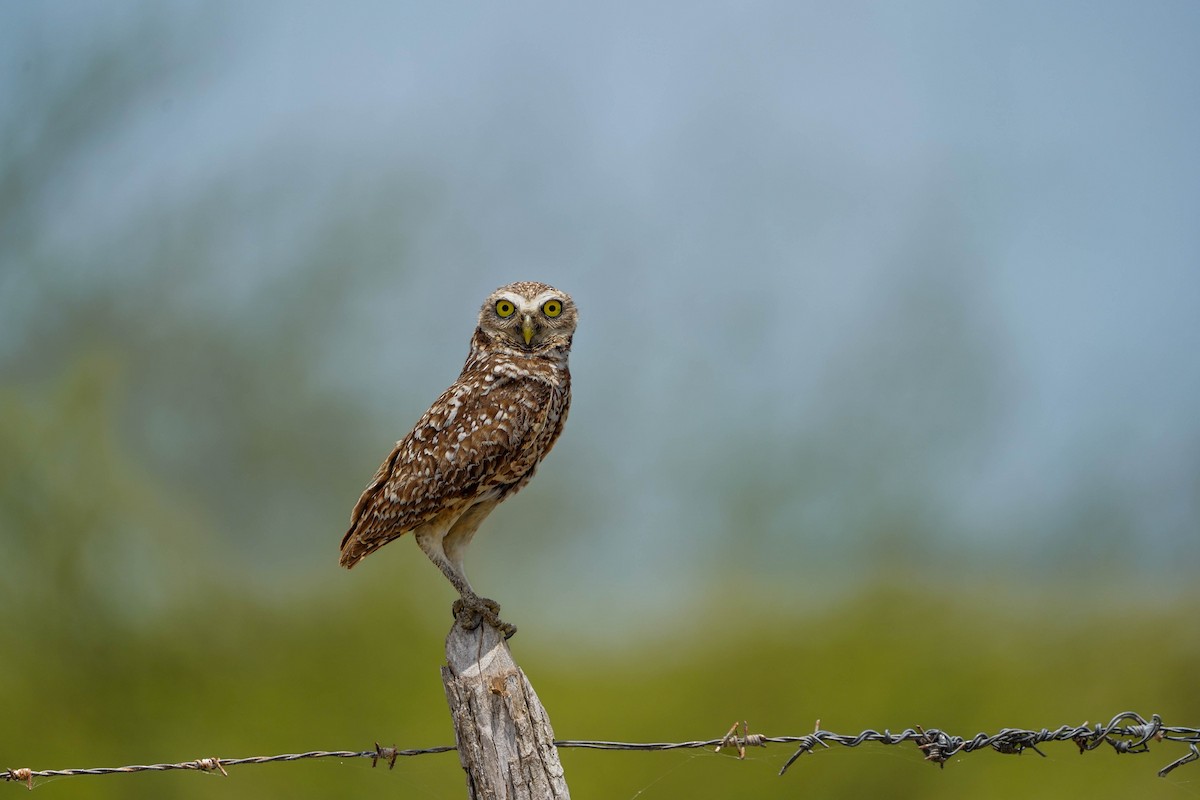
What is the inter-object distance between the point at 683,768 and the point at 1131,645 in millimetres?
3085

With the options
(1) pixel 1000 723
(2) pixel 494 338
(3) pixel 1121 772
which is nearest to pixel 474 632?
(2) pixel 494 338

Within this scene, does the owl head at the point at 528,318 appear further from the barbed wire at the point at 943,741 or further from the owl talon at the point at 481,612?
the barbed wire at the point at 943,741

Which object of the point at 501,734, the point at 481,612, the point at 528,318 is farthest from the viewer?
the point at 528,318

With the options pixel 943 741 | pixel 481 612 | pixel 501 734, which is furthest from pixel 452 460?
pixel 943 741

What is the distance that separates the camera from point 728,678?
23.9 ft

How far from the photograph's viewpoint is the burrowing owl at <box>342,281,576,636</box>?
302 cm

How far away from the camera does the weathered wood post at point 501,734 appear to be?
2.36 meters

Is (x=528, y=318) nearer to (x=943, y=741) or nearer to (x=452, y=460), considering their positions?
(x=452, y=460)

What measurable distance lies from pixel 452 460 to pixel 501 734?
92cm

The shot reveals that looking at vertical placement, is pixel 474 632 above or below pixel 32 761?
below

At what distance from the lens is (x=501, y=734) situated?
2.37 meters

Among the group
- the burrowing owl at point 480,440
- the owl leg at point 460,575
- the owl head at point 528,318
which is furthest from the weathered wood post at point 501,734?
the owl head at point 528,318

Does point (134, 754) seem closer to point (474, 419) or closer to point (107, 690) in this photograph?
point (107, 690)

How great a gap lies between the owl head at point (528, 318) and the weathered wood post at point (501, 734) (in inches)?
45.4
